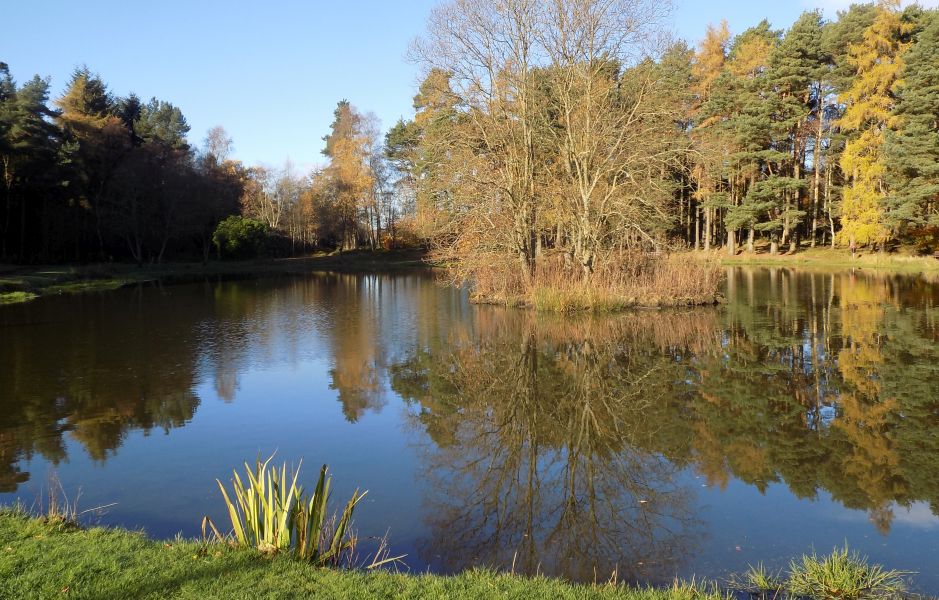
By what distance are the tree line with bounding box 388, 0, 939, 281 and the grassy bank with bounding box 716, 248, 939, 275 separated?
115 cm

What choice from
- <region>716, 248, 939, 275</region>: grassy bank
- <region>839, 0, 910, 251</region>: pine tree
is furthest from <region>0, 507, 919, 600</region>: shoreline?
<region>839, 0, 910, 251</region>: pine tree

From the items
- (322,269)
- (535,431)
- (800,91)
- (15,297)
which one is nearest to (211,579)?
(535,431)

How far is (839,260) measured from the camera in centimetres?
3828

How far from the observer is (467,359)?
45.4 ft

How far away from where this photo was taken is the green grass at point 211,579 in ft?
13.5

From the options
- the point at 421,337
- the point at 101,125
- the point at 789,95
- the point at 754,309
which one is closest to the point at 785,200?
the point at 789,95

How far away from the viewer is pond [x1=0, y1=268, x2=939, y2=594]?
5836 millimetres

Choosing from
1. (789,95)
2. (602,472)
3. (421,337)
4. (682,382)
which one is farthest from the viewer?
(789,95)

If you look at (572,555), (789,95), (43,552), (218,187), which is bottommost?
(572,555)

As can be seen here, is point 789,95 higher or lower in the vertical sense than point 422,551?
higher

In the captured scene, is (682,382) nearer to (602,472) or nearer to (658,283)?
→ (602,472)

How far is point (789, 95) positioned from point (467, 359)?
118 feet

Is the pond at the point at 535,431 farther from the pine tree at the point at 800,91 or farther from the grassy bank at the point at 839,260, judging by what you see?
A: the pine tree at the point at 800,91

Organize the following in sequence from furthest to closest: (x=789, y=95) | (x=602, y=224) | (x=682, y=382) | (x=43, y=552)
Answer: (x=789, y=95) → (x=602, y=224) → (x=682, y=382) → (x=43, y=552)
